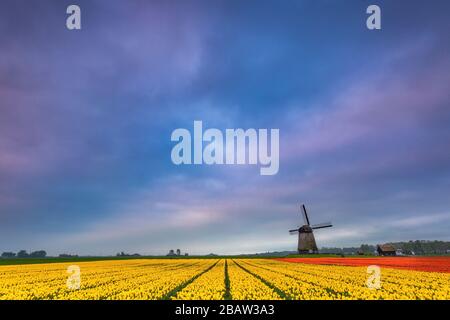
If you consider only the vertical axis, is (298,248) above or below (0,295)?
below

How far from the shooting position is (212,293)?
64.0 ft
